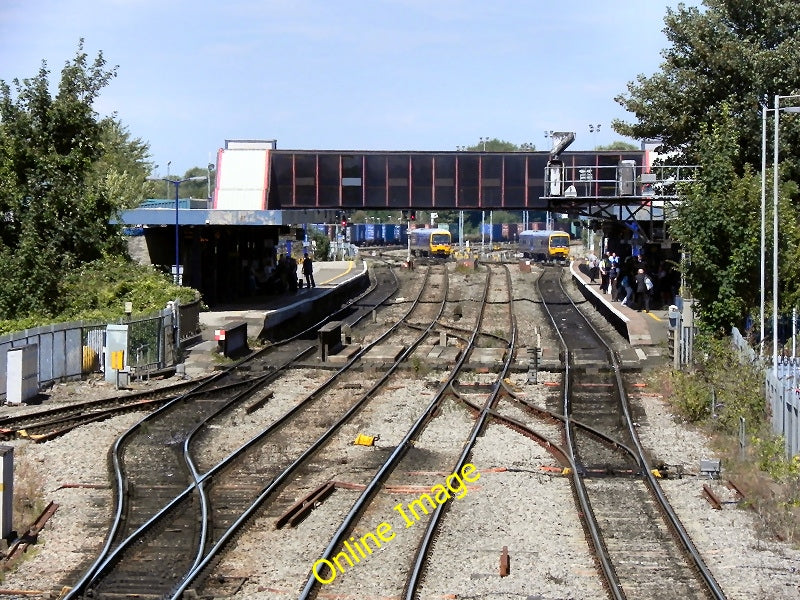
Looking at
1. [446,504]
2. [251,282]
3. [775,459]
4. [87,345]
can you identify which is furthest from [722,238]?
[251,282]

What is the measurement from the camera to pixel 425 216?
157m

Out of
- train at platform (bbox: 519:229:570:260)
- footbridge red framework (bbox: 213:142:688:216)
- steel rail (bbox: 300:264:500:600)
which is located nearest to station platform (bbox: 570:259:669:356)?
footbridge red framework (bbox: 213:142:688:216)

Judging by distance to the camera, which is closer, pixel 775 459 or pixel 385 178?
pixel 775 459

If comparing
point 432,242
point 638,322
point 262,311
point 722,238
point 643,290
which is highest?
point 432,242

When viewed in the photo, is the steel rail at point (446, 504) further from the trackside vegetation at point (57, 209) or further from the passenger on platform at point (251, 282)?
the passenger on platform at point (251, 282)

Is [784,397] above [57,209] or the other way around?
the other way around

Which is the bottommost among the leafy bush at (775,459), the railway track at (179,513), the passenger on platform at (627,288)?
the railway track at (179,513)

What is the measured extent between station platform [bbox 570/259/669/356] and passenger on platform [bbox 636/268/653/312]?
0.94 ft

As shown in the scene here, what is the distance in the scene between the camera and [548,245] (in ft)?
262

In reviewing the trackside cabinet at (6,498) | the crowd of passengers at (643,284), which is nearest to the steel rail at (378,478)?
the trackside cabinet at (6,498)

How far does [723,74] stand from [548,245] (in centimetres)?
5036

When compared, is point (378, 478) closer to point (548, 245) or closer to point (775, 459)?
point (775, 459)

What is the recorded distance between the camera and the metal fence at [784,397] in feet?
48.5

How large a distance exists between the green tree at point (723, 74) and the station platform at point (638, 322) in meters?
4.89
